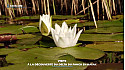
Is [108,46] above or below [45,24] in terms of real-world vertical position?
below

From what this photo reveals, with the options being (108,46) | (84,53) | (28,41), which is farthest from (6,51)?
(108,46)

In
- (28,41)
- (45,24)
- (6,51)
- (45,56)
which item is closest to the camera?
(45,56)

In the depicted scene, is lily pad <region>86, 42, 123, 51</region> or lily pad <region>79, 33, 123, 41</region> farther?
lily pad <region>79, 33, 123, 41</region>

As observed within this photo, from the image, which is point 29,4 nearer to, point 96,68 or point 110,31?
point 110,31

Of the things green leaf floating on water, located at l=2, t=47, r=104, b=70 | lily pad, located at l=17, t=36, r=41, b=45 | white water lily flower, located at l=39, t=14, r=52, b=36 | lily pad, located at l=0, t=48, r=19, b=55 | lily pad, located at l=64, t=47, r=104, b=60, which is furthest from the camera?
white water lily flower, located at l=39, t=14, r=52, b=36

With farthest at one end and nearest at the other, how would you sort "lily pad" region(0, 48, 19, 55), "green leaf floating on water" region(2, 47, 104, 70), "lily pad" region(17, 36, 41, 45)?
"lily pad" region(17, 36, 41, 45), "lily pad" region(0, 48, 19, 55), "green leaf floating on water" region(2, 47, 104, 70)

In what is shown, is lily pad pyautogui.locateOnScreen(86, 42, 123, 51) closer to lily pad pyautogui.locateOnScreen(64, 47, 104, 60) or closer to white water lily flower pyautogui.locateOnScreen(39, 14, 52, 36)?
lily pad pyautogui.locateOnScreen(64, 47, 104, 60)

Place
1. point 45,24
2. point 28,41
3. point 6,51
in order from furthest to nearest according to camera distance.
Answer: point 45,24
point 28,41
point 6,51

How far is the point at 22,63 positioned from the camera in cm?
159

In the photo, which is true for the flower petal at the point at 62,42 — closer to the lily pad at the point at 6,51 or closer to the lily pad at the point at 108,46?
the lily pad at the point at 108,46

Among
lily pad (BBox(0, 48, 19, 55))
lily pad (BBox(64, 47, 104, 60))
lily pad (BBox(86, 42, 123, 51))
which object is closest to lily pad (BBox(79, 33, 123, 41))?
lily pad (BBox(86, 42, 123, 51))

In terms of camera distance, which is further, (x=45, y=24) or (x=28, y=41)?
(x=45, y=24)

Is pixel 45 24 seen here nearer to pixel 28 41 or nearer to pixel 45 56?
pixel 28 41

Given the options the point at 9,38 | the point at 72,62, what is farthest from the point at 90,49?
the point at 9,38
